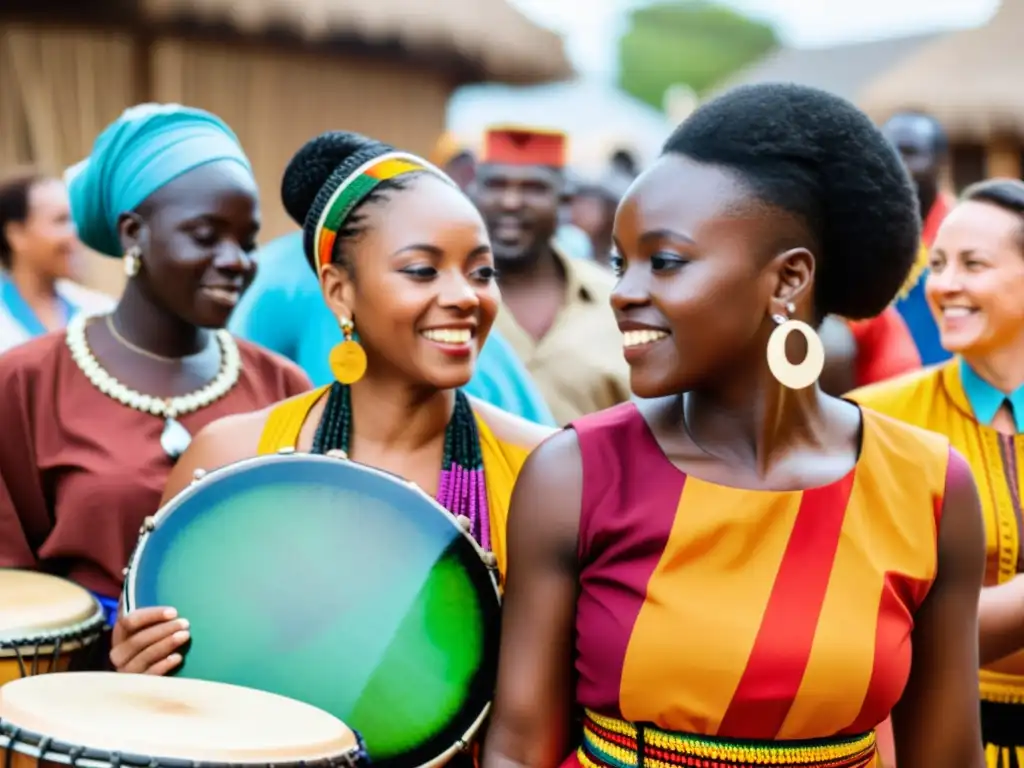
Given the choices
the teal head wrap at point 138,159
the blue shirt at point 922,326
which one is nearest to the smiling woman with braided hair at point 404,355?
the teal head wrap at point 138,159

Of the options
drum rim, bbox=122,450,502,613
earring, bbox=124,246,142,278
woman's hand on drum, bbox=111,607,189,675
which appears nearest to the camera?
woman's hand on drum, bbox=111,607,189,675

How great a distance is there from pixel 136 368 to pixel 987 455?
216 centimetres

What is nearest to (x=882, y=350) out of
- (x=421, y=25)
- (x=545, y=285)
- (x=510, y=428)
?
(x=545, y=285)

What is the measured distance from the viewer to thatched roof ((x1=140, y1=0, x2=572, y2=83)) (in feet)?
28.7

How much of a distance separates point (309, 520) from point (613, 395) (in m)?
2.55

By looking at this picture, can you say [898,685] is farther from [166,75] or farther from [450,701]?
[166,75]

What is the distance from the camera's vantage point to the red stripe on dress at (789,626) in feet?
7.43

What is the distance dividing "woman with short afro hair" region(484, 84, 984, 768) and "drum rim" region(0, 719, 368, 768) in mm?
447

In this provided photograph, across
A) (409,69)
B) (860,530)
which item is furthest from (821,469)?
(409,69)

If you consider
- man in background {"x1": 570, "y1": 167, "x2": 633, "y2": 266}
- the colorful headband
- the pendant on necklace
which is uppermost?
the colorful headband

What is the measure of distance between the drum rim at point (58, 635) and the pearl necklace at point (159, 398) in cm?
51

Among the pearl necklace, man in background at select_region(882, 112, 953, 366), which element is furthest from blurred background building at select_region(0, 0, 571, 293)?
the pearl necklace

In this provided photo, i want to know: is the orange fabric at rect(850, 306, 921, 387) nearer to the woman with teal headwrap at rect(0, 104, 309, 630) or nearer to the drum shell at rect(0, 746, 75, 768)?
the woman with teal headwrap at rect(0, 104, 309, 630)

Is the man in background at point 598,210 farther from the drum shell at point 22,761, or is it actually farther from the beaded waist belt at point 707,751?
the drum shell at point 22,761
